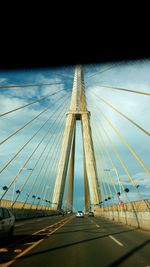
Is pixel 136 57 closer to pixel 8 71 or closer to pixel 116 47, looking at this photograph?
pixel 116 47

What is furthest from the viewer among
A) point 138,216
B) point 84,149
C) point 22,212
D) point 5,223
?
point 84,149

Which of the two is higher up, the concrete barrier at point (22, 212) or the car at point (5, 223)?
the concrete barrier at point (22, 212)

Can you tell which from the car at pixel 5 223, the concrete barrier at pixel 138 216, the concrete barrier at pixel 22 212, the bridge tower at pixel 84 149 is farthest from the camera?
the bridge tower at pixel 84 149

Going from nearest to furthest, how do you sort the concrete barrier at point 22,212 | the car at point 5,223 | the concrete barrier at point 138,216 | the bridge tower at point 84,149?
the car at point 5,223
the concrete barrier at point 138,216
the concrete barrier at point 22,212
the bridge tower at point 84,149

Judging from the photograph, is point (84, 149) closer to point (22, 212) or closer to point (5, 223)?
point (22, 212)

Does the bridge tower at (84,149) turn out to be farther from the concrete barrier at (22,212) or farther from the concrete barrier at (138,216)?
the concrete barrier at (138,216)

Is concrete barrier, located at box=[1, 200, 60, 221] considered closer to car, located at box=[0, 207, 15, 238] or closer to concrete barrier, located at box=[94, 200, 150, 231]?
concrete barrier, located at box=[94, 200, 150, 231]

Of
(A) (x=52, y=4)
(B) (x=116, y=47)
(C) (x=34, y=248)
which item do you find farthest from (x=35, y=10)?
(C) (x=34, y=248)

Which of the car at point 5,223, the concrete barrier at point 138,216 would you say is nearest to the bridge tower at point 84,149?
the concrete barrier at point 138,216

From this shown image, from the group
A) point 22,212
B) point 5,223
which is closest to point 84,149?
point 22,212

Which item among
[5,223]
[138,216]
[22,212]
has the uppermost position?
[22,212]

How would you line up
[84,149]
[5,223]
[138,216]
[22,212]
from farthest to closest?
[84,149] → [22,212] → [138,216] → [5,223]

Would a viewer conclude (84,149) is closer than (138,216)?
No

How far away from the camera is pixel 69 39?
5.60m
